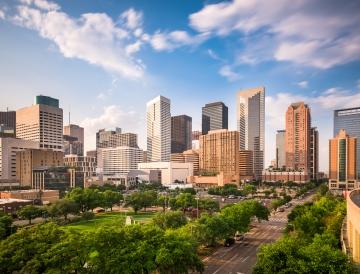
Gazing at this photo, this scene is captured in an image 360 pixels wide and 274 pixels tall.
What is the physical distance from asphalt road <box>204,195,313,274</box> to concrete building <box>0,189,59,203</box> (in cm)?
8319

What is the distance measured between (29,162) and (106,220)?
9312cm

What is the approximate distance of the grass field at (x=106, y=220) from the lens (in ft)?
262

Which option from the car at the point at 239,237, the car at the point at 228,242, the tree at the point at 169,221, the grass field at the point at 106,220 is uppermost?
the tree at the point at 169,221

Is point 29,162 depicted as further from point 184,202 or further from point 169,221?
point 169,221

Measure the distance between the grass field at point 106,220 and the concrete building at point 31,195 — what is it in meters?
31.1

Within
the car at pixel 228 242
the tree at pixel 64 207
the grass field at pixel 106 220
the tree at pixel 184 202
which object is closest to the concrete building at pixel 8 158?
the grass field at pixel 106 220

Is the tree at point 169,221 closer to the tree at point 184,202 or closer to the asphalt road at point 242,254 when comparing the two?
the asphalt road at point 242,254

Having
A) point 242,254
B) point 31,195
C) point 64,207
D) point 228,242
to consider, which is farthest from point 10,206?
point 242,254

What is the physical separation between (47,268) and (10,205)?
66.8 metres

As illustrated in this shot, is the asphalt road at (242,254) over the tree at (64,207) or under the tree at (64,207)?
under

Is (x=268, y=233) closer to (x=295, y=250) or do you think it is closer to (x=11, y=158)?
(x=295, y=250)

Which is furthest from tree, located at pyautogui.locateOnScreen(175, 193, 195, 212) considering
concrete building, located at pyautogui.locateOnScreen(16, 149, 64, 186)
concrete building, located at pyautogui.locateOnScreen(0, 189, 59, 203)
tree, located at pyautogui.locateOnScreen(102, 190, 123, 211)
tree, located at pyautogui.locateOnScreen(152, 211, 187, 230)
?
concrete building, located at pyautogui.locateOnScreen(16, 149, 64, 186)

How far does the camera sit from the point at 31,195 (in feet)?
379

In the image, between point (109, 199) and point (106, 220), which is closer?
point (106, 220)
